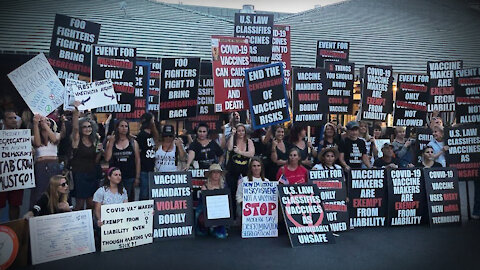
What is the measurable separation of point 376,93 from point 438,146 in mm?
1709

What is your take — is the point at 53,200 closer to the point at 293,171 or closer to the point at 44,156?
the point at 44,156

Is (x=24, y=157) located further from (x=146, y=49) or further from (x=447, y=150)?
(x=146, y=49)

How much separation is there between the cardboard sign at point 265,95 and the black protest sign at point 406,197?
7.66 ft

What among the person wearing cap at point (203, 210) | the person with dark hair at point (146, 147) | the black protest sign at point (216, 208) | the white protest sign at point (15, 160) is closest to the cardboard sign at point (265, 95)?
the person wearing cap at point (203, 210)

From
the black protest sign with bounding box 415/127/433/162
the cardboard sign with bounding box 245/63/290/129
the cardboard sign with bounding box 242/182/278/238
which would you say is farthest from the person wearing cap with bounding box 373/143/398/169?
the cardboard sign with bounding box 242/182/278/238

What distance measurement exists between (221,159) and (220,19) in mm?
10759

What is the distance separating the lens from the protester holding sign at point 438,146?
28.0 feet

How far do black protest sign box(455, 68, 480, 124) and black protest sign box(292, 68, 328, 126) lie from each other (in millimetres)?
2678

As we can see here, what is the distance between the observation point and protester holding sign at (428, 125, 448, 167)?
853 centimetres

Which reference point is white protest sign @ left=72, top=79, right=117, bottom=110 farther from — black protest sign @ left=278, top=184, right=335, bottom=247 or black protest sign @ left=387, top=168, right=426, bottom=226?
black protest sign @ left=387, top=168, right=426, bottom=226

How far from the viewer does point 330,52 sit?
10.6 metres

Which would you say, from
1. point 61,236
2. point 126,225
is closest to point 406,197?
point 126,225

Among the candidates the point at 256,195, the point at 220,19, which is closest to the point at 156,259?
the point at 256,195

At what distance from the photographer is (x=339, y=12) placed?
790 inches
